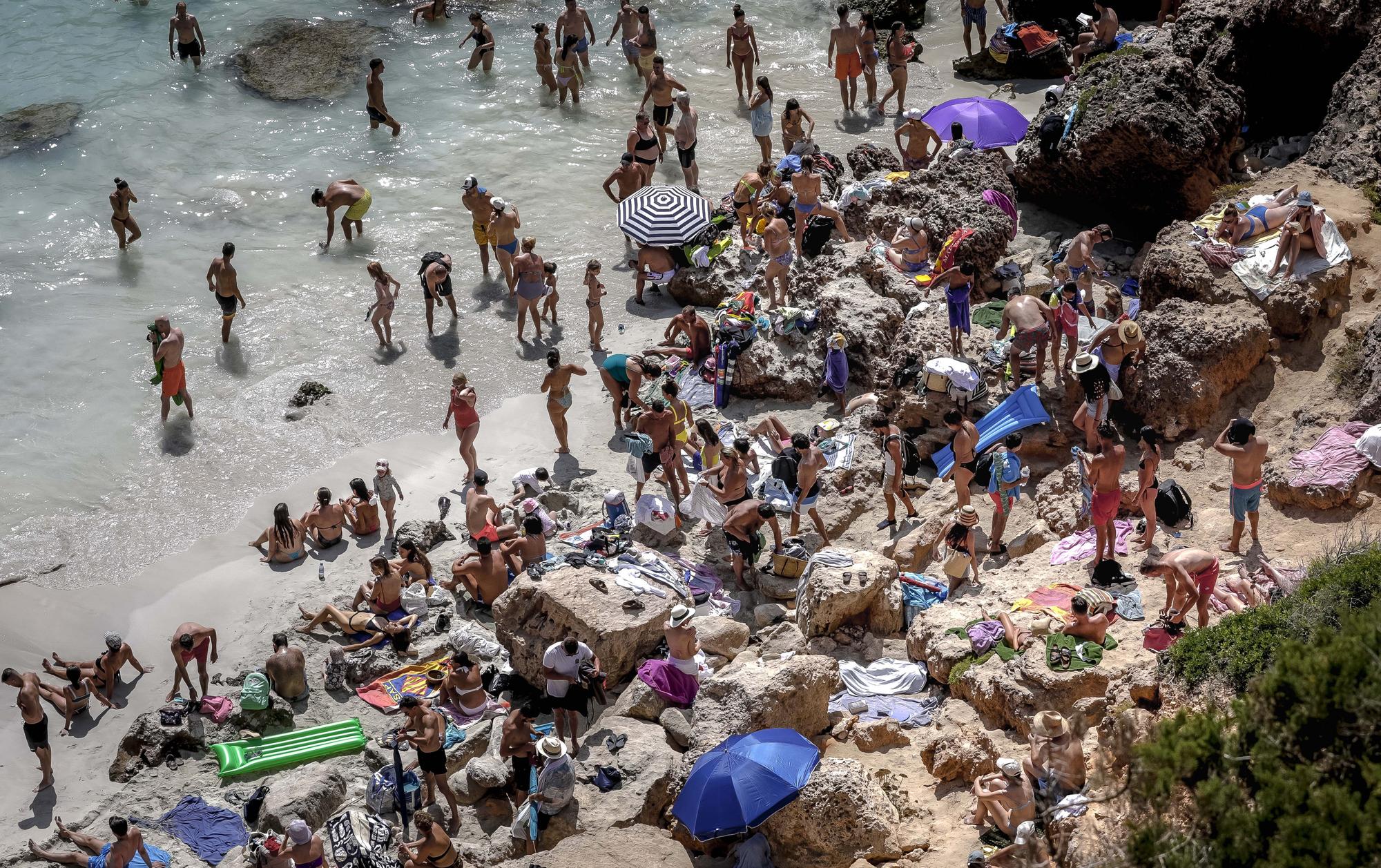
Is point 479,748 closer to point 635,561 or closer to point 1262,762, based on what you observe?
point 635,561

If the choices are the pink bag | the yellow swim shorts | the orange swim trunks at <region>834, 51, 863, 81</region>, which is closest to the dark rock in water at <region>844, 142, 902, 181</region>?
the orange swim trunks at <region>834, 51, 863, 81</region>

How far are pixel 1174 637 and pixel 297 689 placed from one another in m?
7.43

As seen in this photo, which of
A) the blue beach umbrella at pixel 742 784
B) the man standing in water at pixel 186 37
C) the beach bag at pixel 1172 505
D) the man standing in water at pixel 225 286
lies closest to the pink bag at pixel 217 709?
the blue beach umbrella at pixel 742 784

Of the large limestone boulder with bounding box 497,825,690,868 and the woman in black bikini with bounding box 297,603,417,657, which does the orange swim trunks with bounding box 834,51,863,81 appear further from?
the large limestone boulder with bounding box 497,825,690,868

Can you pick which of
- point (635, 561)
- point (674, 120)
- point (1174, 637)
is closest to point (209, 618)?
point (635, 561)

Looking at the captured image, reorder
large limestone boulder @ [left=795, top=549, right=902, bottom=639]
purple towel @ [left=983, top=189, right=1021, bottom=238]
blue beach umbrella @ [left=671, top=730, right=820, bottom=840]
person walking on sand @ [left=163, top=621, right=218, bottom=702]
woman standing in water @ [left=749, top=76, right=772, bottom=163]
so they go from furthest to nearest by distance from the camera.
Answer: woman standing in water @ [left=749, top=76, right=772, bottom=163] < purple towel @ [left=983, top=189, right=1021, bottom=238] < person walking on sand @ [left=163, top=621, right=218, bottom=702] < large limestone boulder @ [left=795, top=549, right=902, bottom=639] < blue beach umbrella @ [left=671, top=730, right=820, bottom=840]

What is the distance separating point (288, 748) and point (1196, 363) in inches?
366

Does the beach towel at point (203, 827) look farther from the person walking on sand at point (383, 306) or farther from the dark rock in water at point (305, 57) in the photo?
the dark rock in water at point (305, 57)

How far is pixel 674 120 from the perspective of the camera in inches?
820

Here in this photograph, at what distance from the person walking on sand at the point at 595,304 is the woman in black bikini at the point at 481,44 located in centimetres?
805

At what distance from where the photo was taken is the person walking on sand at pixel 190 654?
11234 mm

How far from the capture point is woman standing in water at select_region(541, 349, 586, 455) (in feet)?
45.4

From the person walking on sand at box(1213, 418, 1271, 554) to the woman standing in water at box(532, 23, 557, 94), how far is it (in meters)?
14.0

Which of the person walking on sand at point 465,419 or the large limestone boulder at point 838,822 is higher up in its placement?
the person walking on sand at point 465,419
